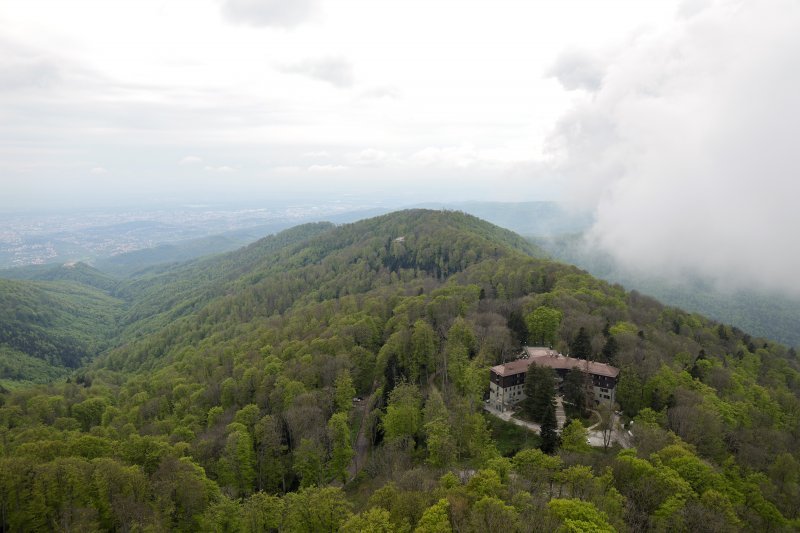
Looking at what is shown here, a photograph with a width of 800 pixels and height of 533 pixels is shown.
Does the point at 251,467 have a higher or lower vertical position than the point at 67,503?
lower

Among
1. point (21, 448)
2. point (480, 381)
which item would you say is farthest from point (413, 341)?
point (21, 448)

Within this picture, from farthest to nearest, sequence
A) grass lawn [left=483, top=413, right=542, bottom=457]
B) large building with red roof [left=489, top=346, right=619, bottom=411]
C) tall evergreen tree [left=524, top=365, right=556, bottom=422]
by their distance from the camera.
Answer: large building with red roof [left=489, top=346, right=619, bottom=411]
tall evergreen tree [left=524, top=365, right=556, bottom=422]
grass lawn [left=483, top=413, right=542, bottom=457]

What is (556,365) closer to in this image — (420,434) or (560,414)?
(560,414)

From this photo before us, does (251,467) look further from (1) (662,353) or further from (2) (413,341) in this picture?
(1) (662,353)

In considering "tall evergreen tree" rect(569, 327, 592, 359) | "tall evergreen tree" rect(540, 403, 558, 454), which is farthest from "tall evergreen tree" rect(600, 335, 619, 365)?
"tall evergreen tree" rect(540, 403, 558, 454)

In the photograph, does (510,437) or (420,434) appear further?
(420,434)

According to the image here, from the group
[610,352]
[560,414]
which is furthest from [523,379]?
[610,352]

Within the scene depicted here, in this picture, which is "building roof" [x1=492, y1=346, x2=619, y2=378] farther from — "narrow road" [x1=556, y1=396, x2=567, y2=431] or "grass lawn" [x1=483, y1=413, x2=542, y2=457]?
"grass lawn" [x1=483, y1=413, x2=542, y2=457]

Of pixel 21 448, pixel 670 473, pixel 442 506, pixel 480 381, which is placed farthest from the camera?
pixel 480 381
